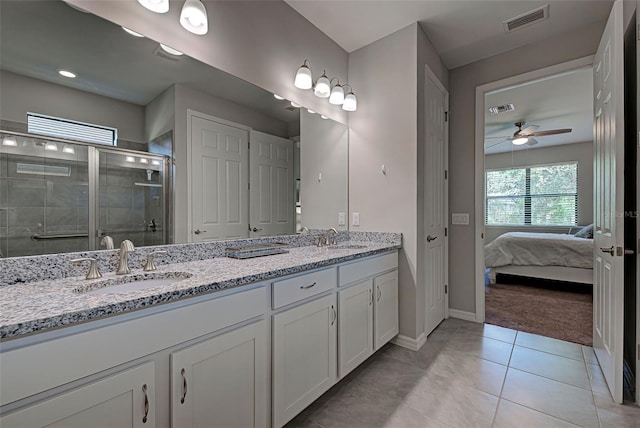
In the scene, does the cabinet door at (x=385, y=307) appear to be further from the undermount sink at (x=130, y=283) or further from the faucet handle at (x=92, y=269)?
the faucet handle at (x=92, y=269)

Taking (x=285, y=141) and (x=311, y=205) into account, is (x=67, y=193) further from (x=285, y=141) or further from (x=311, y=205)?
(x=311, y=205)

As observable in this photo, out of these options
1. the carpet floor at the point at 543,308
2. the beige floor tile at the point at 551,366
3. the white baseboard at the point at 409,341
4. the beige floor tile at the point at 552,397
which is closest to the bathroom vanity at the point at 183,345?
the white baseboard at the point at 409,341

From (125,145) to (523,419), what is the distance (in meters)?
2.47

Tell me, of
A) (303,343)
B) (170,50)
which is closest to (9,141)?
(170,50)

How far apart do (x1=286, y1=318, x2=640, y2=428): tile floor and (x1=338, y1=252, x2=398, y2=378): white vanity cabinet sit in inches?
6.7

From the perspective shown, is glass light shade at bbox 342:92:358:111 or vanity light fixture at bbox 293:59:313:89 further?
glass light shade at bbox 342:92:358:111

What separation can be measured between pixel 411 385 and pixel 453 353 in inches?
24.6

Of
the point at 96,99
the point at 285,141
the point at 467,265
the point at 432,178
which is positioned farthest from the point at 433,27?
the point at 96,99

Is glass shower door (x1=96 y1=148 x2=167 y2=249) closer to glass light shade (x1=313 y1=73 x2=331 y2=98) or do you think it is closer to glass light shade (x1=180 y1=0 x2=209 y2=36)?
glass light shade (x1=180 y1=0 x2=209 y2=36)

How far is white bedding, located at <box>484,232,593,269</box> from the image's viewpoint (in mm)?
3859

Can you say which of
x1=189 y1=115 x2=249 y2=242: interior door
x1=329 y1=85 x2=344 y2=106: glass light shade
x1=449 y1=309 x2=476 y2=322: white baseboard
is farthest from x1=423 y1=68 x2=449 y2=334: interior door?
x1=189 y1=115 x2=249 y2=242: interior door

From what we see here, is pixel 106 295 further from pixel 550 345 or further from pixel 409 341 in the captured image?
pixel 550 345

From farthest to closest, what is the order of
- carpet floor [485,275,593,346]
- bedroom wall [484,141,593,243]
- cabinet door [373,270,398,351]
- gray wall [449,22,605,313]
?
bedroom wall [484,141,593,243], gray wall [449,22,605,313], carpet floor [485,275,593,346], cabinet door [373,270,398,351]

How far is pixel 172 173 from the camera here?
5.05ft
